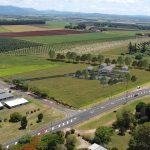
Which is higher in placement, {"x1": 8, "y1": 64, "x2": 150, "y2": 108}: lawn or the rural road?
{"x1": 8, "y1": 64, "x2": 150, "y2": 108}: lawn

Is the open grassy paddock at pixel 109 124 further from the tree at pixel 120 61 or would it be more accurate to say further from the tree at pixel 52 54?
the tree at pixel 52 54

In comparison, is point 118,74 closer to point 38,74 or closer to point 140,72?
point 140,72

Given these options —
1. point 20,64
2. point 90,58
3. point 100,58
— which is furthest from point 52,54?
point 100,58

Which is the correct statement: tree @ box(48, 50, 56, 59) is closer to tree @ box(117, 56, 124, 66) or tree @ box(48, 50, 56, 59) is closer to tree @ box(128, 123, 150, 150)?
tree @ box(117, 56, 124, 66)

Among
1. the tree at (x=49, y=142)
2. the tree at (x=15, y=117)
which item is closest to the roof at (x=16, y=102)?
the tree at (x=15, y=117)

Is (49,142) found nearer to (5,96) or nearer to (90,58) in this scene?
(5,96)

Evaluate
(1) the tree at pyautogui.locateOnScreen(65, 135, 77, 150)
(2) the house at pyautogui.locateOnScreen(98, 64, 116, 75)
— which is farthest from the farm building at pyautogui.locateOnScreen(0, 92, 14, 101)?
(2) the house at pyautogui.locateOnScreen(98, 64, 116, 75)
